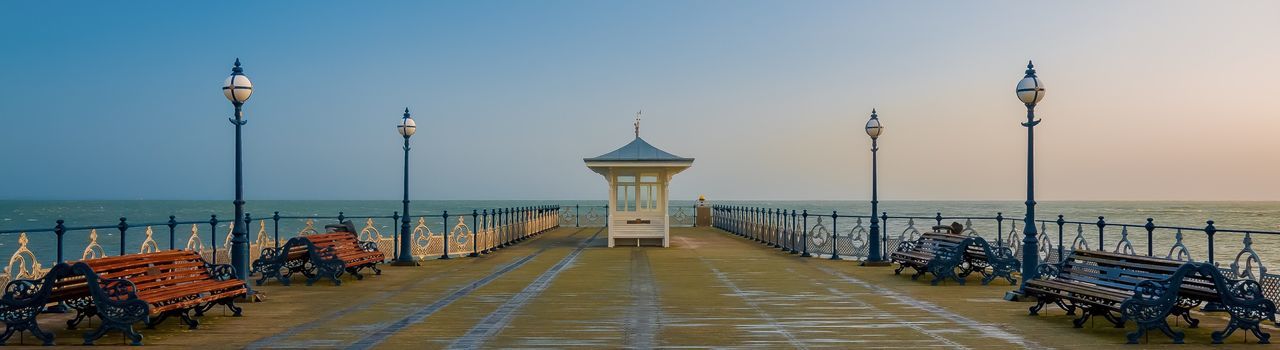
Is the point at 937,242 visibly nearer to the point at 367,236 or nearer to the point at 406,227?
the point at 406,227

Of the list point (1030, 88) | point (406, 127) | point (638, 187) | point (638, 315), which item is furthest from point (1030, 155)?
point (638, 187)

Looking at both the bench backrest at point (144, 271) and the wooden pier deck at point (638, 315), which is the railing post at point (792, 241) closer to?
the wooden pier deck at point (638, 315)

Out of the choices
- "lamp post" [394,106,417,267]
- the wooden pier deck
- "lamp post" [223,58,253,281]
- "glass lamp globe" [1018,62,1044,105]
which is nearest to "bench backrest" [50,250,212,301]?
the wooden pier deck

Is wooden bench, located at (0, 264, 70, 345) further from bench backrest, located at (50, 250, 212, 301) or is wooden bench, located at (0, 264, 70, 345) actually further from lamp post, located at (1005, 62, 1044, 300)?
lamp post, located at (1005, 62, 1044, 300)

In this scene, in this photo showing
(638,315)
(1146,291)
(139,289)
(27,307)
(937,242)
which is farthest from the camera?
(937,242)

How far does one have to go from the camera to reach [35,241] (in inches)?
2835

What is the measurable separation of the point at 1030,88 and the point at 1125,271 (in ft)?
10.8

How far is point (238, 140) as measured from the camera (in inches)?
474

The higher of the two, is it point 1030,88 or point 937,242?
point 1030,88

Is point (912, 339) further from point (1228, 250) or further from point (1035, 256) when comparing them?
point (1228, 250)

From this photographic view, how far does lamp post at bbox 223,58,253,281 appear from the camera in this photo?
11984 millimetres

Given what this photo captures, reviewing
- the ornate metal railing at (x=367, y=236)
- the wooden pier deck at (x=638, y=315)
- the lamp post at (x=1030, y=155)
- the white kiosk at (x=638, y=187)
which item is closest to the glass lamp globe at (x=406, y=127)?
the ornate metal railing at (x=367, y=236)

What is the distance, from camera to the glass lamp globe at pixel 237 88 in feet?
39.3

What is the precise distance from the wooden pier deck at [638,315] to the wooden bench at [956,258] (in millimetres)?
324
